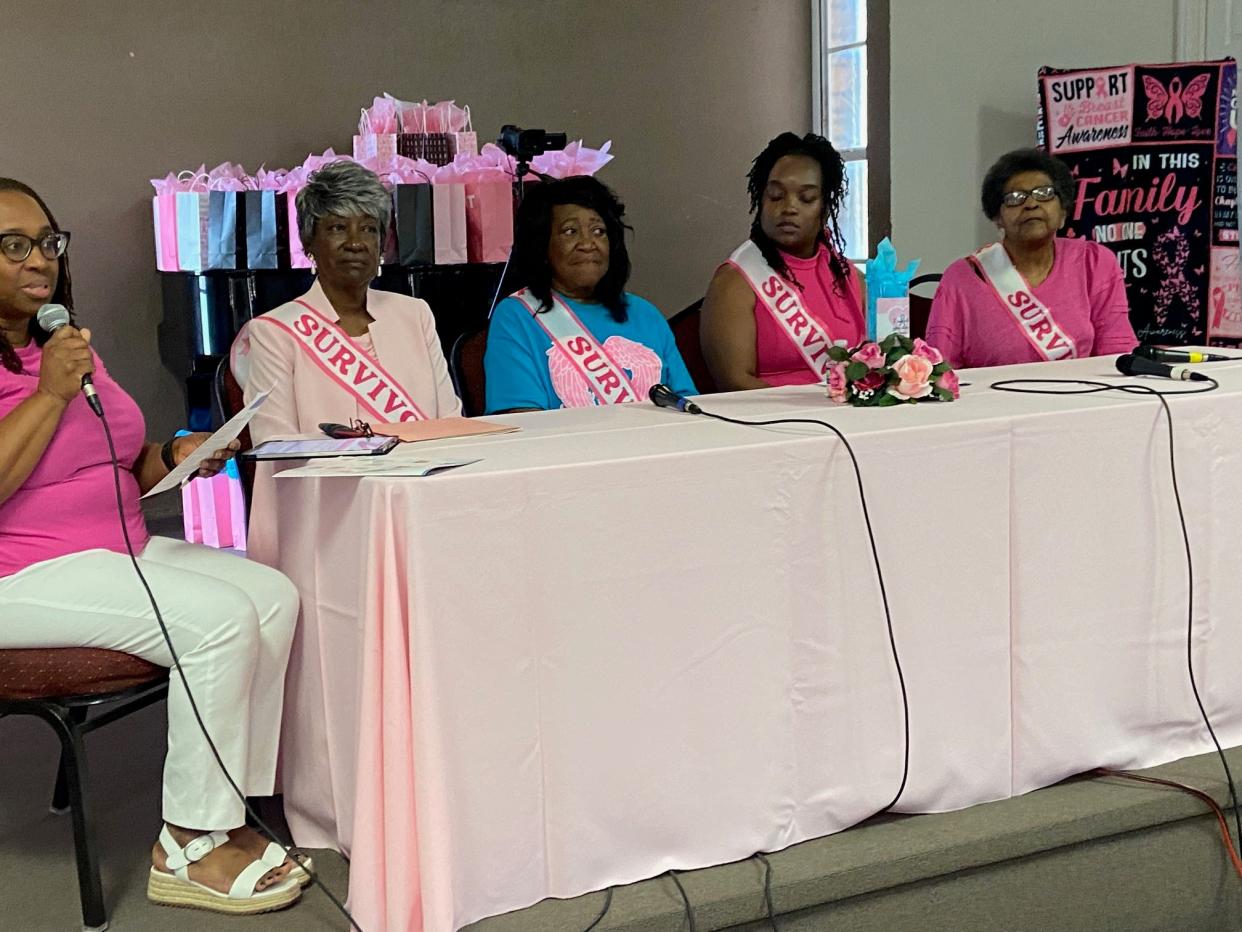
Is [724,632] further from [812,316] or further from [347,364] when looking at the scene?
[812,316]

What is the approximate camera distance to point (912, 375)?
2168mm

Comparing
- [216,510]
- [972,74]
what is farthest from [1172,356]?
[216,510]

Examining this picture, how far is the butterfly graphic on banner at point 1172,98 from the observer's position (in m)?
4.59

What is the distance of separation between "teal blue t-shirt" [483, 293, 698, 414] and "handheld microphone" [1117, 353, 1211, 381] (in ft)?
2.87

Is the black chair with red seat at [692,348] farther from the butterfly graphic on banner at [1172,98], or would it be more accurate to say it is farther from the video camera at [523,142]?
the butterfly graphic on banner at [1172,98]

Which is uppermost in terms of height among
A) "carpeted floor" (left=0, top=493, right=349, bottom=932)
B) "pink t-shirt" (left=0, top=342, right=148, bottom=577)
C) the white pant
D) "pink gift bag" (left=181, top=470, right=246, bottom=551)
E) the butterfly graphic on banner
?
the butterfly graphic on banner

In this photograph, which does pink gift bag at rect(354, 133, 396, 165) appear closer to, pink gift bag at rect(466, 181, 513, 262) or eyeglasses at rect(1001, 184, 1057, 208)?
pink gift bag at rect(466, 181, 513, 262)

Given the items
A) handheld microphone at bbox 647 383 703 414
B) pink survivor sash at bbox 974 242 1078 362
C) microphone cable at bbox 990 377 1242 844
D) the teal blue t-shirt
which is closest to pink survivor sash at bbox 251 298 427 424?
the teal blue t-shirt

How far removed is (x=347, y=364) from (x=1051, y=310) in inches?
60.2

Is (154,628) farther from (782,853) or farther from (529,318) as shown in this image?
(529,318)

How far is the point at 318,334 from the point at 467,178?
6.60ft

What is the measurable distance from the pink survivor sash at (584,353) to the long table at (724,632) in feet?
1.66

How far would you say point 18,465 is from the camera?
1.90 metres

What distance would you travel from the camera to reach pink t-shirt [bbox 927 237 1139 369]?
3.12 meters
